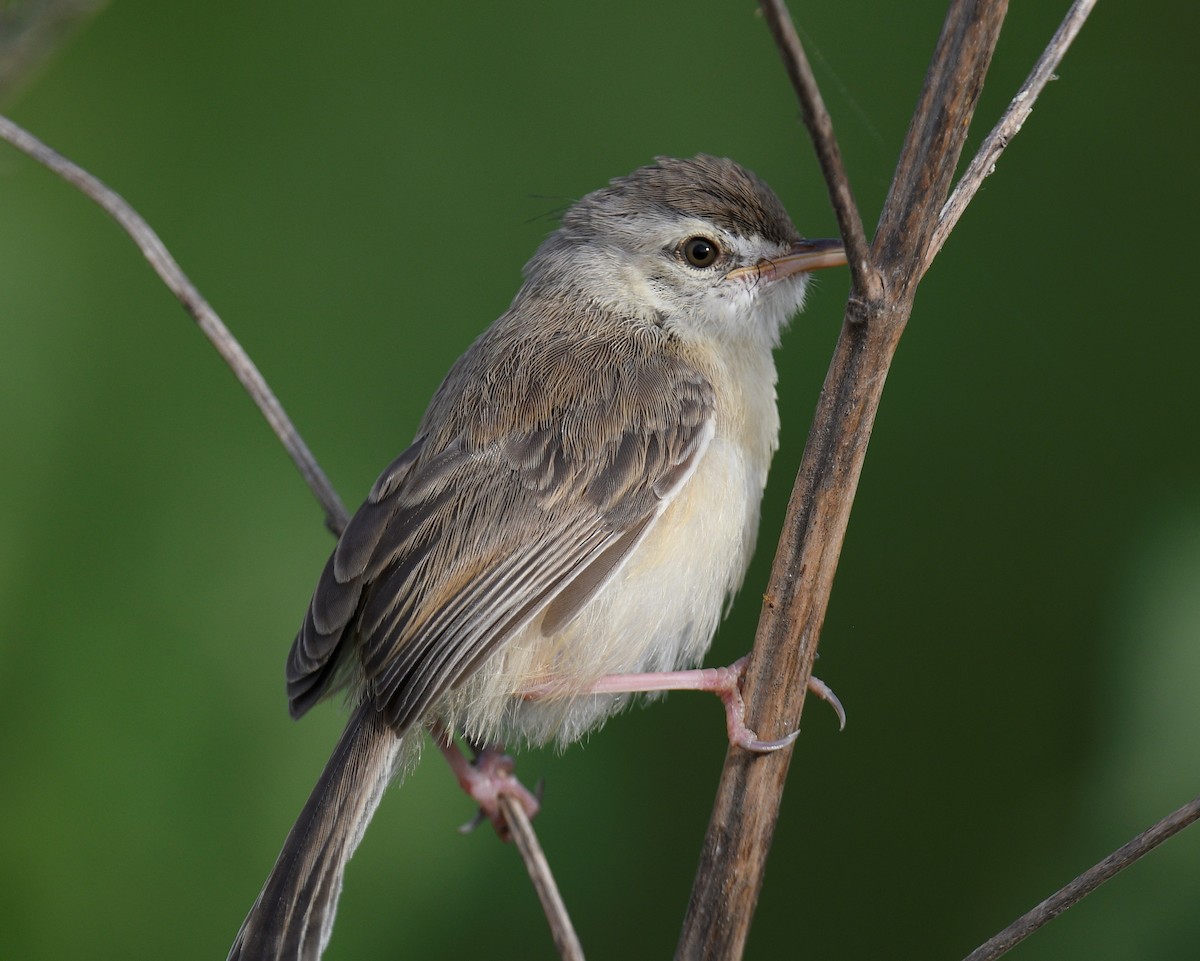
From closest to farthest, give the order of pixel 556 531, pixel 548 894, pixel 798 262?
1. pixel 548 894
2. pixel 556 531
3. pixel 798 262

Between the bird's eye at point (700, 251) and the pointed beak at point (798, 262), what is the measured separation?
0.06m

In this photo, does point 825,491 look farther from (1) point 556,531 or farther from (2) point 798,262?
(2) point 798,262

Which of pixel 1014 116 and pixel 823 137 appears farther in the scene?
pixel 1014 116

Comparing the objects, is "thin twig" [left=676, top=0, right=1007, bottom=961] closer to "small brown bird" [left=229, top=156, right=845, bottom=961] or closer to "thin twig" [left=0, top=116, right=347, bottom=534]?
"small brown bird" [left=229, top=156, right=845, bottom=961]

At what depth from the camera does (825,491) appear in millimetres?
1781

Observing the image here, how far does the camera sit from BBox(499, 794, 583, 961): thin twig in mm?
1904

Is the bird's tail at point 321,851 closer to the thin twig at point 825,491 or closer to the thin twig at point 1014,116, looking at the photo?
the thin twig at point 825,491

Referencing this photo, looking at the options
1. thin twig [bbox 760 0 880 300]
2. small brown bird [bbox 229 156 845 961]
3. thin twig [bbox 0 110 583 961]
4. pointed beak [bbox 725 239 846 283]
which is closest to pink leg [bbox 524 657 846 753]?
small brown bird [bbox 229 156 845 961]

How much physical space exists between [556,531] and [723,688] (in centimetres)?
46

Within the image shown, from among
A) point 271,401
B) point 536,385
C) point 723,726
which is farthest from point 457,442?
point 723,726

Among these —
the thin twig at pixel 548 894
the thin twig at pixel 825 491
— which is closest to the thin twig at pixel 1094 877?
the thin twig at pixel 825 491

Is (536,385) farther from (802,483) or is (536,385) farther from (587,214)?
(802,483)

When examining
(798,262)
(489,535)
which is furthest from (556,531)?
(798,262)

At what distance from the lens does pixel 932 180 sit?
62.6 inches
